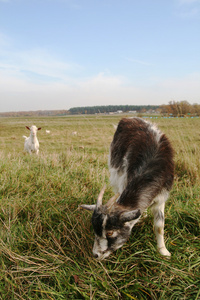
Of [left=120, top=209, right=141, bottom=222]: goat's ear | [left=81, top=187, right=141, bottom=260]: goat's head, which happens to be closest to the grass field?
[left=81, top=187, right=141, bottom=260]: goat's head

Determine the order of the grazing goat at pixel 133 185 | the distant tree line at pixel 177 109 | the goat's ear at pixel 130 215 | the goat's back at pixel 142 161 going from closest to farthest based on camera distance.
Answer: the goat's ear at pixel 130 215, the grazing goat at pixel 133 185, the goat's back at pixel 142 161, the distant tree line at pixel 177 109

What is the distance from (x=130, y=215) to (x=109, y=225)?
0.86 feet

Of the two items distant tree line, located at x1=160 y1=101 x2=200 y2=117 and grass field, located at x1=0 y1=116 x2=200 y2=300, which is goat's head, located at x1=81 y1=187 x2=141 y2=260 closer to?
grass field, located at x1=0 y1=116 x2=200 y2=300

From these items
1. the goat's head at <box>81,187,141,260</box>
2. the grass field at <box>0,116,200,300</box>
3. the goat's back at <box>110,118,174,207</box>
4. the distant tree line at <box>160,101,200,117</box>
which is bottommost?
the grass field at <box>0,116,200,300</box>

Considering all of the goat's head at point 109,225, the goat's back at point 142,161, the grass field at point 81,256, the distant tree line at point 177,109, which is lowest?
the grass field at point 81,256

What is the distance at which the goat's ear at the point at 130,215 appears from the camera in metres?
2.24

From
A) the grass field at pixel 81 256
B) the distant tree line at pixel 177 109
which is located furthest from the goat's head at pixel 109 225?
the distant tree line at pixel 177 109

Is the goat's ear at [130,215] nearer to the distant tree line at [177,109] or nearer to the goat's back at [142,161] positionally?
the goat's back at [142,161]

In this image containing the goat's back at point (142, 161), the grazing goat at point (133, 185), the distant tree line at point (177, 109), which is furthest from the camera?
the distant tree line at point (177, 109)

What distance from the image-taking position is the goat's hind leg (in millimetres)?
2789

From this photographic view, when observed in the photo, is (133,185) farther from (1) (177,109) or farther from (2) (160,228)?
(1) (177,109)

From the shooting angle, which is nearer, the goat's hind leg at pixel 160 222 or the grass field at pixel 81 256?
the grass field at pixel 81 256

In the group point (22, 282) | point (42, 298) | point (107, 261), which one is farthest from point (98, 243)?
point (22, 282)

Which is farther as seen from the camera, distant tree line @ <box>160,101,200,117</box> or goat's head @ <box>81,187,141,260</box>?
distant tree line @ <box>160,101,200,117</box>
